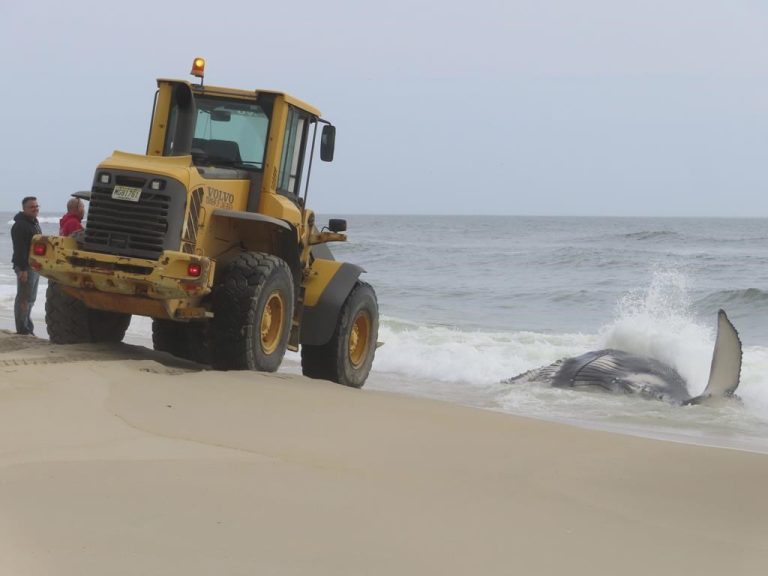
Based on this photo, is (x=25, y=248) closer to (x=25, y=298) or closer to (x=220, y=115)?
(x=25, y=298)

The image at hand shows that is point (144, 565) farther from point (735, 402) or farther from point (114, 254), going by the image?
point (735, 402)

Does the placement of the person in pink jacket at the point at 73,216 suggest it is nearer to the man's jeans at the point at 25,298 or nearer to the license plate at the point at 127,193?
the man's jeans at the point at 25,298

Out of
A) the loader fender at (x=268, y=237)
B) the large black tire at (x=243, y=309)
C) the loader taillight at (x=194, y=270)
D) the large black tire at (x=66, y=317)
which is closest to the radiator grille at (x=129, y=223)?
the loader taillight at (x=194, y=270)

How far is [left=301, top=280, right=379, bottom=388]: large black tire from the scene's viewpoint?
9688 mm

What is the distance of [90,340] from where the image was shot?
9.27m

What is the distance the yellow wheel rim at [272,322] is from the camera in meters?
8.62

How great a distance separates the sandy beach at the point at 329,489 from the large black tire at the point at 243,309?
973 mm

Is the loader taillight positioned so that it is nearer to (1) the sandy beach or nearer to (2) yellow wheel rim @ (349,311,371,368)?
(1) the sandy beach

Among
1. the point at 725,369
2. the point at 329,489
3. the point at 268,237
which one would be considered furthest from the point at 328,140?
the point at 329,489

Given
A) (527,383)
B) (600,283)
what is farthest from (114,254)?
(600,283)

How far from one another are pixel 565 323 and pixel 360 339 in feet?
37.9

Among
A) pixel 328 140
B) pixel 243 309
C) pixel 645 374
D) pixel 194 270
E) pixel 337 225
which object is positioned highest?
pixel 328 140

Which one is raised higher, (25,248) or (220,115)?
(220,115)

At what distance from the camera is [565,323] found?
21.4 m
